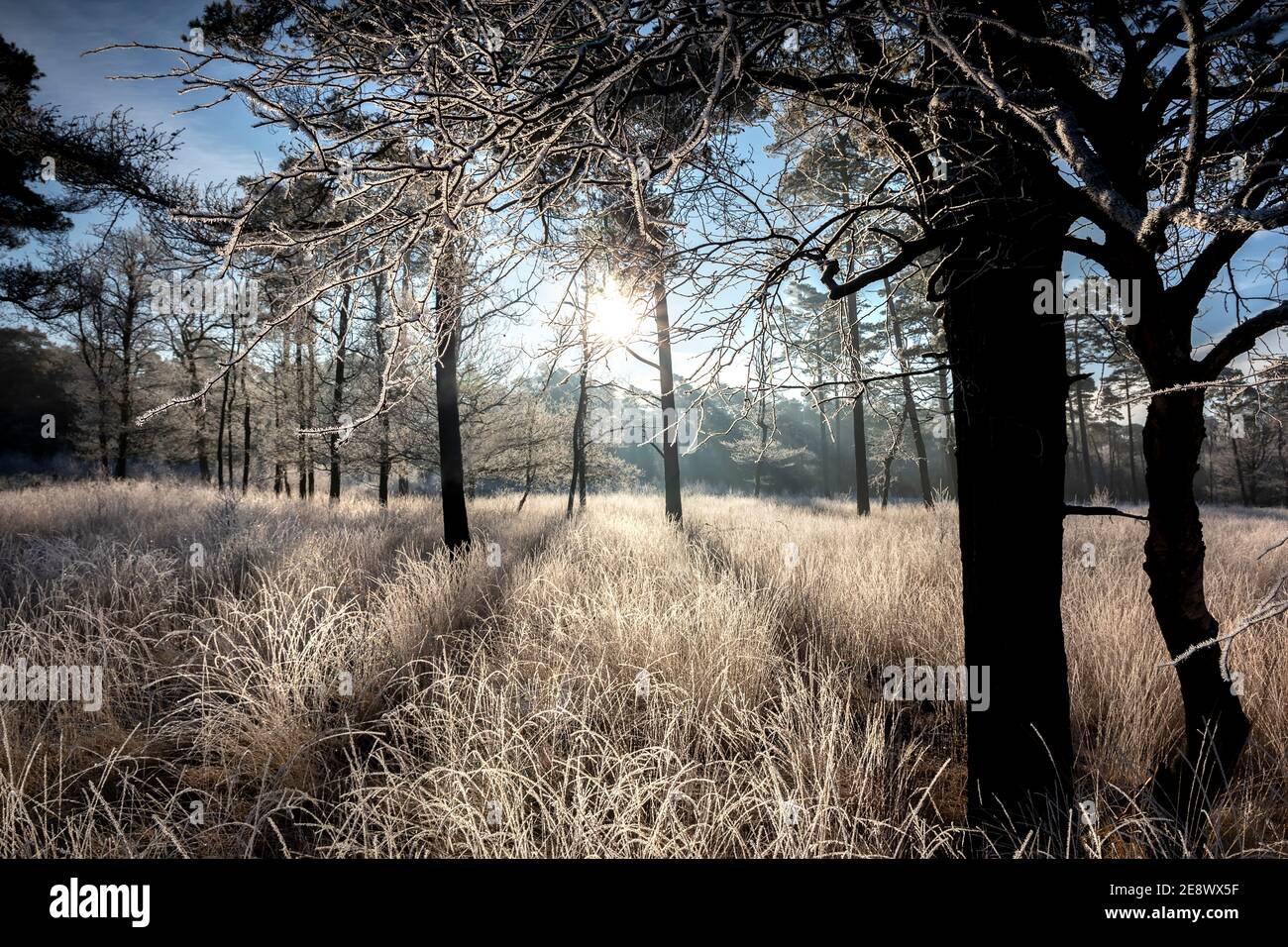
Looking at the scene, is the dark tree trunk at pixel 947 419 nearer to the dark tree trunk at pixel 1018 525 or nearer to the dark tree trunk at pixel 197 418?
the dark tree trunk at pixel 1018 525

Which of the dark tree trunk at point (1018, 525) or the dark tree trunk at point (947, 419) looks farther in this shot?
the dark tree trunk at point (947, 419)

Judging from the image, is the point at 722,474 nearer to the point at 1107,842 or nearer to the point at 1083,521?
the point at 1083,521

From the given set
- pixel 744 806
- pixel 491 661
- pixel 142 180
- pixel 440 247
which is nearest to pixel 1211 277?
pixel 744 806

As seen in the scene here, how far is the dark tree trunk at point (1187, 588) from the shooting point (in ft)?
6.15

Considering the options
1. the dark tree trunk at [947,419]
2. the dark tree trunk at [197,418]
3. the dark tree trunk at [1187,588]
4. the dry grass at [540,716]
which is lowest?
the dry grass at [540,716]

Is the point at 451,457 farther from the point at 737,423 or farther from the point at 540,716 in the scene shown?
the point at 737,423

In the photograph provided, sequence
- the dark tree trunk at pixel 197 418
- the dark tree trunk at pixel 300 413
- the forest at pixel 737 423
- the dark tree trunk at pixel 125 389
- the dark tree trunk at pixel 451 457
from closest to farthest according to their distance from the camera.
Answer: the forest at pixel 737 423, the dark tree trunk at pixel 451 457, the dark tree trunk at pixel 300 413, the dark tree trunk at pixel 125 389, the dark tree trunk at pixel 197 418

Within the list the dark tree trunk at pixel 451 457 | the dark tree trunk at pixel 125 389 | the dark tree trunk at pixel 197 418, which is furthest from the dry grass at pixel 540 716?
the dark tree trunk at pixel 125 389

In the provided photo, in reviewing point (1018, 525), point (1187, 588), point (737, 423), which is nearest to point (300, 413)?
point (737, 423)

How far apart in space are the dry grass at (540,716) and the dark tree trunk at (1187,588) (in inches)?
6.1

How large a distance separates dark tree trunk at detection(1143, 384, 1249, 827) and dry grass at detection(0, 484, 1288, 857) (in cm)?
16

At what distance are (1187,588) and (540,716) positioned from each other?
2911 millimetres

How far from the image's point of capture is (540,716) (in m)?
2.43
